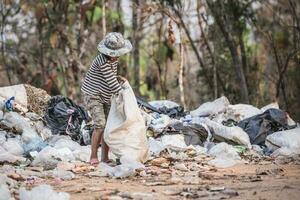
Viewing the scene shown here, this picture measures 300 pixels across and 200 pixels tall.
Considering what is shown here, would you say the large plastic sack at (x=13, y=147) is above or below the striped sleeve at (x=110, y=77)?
below

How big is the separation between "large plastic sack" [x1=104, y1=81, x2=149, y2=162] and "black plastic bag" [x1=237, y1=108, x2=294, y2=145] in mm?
2383

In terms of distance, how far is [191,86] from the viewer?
18.2 meters

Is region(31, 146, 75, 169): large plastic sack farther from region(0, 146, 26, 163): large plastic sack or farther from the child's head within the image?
the child's head

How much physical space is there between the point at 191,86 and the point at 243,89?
221 inches

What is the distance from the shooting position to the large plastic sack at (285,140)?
749cm

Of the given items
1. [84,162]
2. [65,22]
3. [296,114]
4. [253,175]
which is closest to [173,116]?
[84,162]

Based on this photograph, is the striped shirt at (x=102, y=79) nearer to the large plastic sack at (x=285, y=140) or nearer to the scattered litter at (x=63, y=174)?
the scattered litter at (x=63, y=174)

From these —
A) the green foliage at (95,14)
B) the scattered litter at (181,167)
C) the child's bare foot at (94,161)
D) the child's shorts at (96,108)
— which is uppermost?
the green foliage at (95,14)

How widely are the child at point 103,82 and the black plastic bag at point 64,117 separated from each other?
1.87 metres

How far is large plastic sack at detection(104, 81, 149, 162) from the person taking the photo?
627 cm

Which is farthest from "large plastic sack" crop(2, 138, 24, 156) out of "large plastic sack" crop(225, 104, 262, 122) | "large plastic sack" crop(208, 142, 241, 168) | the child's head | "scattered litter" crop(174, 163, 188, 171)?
"large plastic sack" crop(225, 104, 262, 122)

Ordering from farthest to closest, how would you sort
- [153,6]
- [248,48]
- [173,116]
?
[248,48]
[153,6]
[173,116]

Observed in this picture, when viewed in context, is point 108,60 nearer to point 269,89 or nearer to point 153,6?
point 153,6

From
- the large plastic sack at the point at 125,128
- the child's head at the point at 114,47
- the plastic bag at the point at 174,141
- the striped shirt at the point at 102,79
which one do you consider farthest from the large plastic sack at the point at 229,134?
the child's head at the point at 114,47
